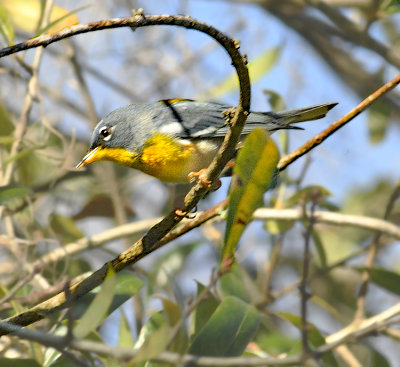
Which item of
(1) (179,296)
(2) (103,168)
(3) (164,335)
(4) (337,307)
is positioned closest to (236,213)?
(1) (179,296)

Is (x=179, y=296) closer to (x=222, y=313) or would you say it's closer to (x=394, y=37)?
(x=222, y=313)

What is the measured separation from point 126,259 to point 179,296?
23 centimetres

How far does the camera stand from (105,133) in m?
2.94

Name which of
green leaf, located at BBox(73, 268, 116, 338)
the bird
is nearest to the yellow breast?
the bird

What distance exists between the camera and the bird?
2629 millimetres

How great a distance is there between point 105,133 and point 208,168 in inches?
50.4

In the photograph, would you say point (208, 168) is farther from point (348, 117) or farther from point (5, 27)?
point (5, 27)

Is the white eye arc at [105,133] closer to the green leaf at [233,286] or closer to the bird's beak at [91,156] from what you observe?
the bird's beak at [91,156]

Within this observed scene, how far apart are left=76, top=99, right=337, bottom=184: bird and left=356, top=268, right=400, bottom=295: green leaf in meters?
0.80

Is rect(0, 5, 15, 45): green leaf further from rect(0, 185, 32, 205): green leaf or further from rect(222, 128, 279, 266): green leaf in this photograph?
rect(222, 128, 279, 266): green leaf

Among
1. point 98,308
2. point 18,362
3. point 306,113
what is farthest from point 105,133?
point 98,308

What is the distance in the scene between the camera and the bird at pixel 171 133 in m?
2.63

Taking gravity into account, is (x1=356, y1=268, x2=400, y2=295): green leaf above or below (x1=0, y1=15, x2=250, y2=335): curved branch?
below

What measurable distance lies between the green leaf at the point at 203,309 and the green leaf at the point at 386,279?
3.03 ft
